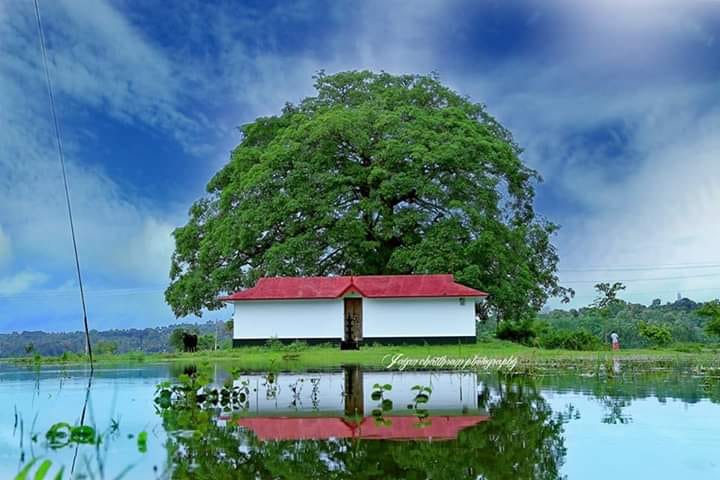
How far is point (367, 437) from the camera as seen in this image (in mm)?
7820

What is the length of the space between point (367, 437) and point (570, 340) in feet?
84.4

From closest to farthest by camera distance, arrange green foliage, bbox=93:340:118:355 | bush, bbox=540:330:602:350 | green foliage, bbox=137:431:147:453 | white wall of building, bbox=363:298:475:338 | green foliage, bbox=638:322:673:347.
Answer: green foliage, bbox=137:431:147:453, white wall of building, bbox=363:298:475:338, bush, bbox=540:330:602:350, green foliage, bbox=93:340:118:355, green foliage, bbox=638:322:673:347

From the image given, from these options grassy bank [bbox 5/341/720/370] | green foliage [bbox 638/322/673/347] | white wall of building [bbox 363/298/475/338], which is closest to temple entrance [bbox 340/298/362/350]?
white wall of building [bbox 363/298/475/338]

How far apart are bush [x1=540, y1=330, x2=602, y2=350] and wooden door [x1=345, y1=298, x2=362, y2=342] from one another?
8.05 meters

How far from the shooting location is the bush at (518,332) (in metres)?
34.7

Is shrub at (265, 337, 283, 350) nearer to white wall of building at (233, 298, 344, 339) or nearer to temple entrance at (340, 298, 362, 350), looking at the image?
white wall of building at (233, 298, 344, 339)

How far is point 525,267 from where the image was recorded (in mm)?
34406

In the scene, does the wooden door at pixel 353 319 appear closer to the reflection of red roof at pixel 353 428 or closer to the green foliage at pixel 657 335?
the green foliage at pixel 657 335

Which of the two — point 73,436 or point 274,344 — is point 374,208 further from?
point 73,436

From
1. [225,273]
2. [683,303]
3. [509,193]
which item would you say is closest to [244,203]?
[225,273]

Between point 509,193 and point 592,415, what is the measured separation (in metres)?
28.4

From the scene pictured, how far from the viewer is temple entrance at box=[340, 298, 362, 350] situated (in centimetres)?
3170

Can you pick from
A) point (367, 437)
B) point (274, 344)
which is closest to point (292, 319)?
point (274, 344)

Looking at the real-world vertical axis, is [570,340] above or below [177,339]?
below
